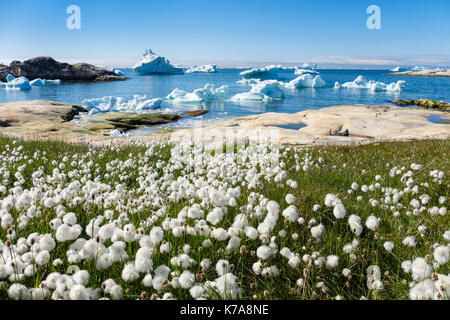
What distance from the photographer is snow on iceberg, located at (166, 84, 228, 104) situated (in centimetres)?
6238

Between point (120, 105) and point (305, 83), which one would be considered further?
point (305, 83)

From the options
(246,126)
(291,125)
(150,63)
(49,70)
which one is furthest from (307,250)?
(49,70)

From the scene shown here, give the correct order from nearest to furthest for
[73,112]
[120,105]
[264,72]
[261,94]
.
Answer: [73,112]
[120,105]
[261,94]
[264,72]

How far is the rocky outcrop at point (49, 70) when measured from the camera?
12219 centimetres

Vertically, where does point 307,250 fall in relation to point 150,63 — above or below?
below

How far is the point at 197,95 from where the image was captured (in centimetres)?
6247

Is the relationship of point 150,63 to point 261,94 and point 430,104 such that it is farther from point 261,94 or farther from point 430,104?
point 430,104

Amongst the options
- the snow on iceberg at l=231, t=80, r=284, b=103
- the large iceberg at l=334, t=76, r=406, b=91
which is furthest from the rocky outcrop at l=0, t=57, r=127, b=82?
the large iceberg at l=334, t=76, r=406, b=91

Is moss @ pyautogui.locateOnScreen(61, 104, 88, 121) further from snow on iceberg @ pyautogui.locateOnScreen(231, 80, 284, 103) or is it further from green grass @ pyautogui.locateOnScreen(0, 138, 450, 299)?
green grass @ pyautogui.locateOnScreen(0, 138, 450, 299)

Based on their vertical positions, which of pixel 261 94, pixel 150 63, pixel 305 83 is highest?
pixel 150 63

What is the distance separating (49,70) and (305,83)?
10889 centimetres

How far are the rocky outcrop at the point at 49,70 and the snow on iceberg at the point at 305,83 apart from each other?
86392 millimetres
